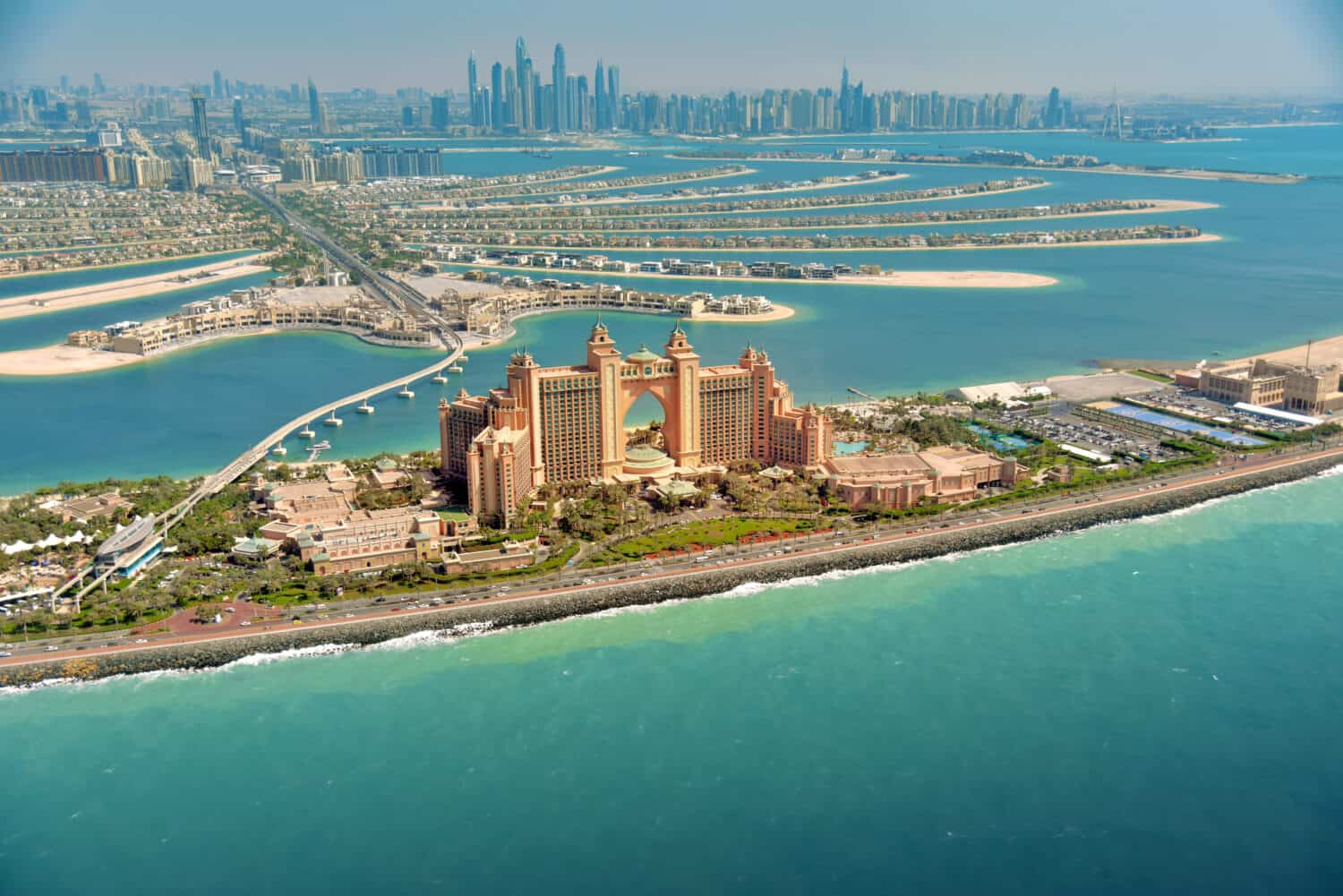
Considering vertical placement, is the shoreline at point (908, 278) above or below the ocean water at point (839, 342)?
above

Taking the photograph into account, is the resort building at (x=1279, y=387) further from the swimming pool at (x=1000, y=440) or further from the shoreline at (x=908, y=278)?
the shoreline at (x=908, y=278)

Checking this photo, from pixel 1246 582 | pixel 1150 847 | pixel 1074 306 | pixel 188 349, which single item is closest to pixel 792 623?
pixel 1150 847

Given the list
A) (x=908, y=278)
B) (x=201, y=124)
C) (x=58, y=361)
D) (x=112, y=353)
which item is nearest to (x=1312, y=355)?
(x=908, y=278)

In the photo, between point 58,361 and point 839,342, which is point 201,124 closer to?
point 58,361

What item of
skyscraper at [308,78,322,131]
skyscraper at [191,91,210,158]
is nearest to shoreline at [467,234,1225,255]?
skyscraper at [191,91,210,158]

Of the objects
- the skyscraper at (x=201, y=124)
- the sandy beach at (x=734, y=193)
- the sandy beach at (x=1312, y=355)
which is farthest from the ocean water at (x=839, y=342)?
the skyscraper at (x=201, y=124)

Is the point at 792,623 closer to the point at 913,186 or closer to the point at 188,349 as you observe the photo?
the point at 188,349
